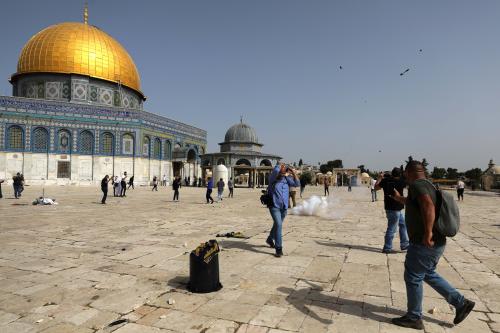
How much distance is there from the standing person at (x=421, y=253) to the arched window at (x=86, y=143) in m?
39.6

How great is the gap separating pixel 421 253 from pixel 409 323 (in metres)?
0.68

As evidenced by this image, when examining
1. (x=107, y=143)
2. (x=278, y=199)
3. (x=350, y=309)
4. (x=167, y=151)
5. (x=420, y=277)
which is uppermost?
(x=107, y=143)

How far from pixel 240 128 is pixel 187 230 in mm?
44265

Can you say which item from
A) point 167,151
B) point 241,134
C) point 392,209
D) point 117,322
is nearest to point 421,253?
point 117,322

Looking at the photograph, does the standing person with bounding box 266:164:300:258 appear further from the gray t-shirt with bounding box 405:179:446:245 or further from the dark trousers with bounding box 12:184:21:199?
the dark trousers with bounding box 12:184:21:199

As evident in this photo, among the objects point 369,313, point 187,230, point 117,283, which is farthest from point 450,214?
point 187,230

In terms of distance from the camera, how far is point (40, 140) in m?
35.9

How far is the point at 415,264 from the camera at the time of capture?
3.31m

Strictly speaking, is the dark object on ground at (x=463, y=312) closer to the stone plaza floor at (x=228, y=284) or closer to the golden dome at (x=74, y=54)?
the stone plaza floor at (x=228, y=284)

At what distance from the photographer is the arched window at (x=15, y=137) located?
34.6 m

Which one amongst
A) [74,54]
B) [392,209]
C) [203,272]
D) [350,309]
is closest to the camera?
[350,309]

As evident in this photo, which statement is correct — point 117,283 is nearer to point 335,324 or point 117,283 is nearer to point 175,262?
point 175,262

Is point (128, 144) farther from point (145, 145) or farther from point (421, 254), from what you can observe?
point (421, 254)

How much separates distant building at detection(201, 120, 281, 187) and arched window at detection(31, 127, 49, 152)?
17.4 m
